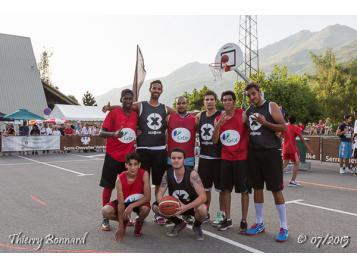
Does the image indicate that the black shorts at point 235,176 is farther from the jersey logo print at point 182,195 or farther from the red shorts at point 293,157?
the red shorts at point 293,157

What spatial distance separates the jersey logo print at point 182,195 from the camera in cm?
493

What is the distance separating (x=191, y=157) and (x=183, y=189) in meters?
0.65

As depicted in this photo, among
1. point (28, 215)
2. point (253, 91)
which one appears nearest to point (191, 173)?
point (253, 91)

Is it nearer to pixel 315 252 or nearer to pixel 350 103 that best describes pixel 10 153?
pixel 315 252

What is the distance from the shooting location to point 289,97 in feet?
131

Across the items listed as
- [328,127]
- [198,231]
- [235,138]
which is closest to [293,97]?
[328,127]

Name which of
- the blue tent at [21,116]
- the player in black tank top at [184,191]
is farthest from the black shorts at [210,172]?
the blue tent at [21,116]

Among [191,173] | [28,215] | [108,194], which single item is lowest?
[28,215]

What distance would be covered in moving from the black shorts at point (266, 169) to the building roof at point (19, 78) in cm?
2887

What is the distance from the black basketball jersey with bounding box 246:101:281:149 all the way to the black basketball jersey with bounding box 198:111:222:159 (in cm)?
56

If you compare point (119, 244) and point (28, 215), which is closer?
point (119, 244)

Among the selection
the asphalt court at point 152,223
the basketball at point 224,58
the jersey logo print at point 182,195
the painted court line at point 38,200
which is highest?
the basketball at point 224,58

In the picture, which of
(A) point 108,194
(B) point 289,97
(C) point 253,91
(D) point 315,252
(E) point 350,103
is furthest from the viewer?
(E) point 350,103

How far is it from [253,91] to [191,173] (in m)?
1.38
